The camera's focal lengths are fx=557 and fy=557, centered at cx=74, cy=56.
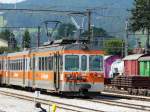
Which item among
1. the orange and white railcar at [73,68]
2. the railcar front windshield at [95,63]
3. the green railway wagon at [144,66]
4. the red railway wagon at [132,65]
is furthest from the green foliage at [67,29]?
the railcar front windshield at [95,63]

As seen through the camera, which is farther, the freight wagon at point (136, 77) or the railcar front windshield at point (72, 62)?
the freight wagon at point (136, 77)

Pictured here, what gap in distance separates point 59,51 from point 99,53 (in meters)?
2.19

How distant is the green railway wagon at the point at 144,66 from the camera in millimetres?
45662

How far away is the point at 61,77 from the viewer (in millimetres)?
30047

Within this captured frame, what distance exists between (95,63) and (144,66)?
683 inches

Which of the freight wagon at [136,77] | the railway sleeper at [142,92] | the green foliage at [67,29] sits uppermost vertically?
the green foliage at [67,29]

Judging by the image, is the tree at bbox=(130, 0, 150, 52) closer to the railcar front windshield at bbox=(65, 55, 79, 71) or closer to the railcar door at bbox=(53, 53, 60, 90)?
the railcar door at bbox=(53, 53, 60, 90)

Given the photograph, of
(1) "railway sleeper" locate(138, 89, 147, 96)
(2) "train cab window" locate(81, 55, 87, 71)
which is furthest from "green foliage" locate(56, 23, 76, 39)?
(2) "train cab window" locate(81, 55, 87, 71)

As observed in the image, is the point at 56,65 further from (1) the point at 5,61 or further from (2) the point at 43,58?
(1) the point at 5,61

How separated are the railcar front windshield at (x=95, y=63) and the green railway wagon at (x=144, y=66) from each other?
15.6m

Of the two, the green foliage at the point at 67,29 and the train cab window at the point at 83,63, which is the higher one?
the green foliage at the point at 67,29

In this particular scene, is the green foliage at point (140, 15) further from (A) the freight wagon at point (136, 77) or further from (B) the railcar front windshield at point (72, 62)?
(B) the railcar front windshield at point (72, 62)

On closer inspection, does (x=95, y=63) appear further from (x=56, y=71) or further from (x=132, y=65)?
(x=132, y=65)

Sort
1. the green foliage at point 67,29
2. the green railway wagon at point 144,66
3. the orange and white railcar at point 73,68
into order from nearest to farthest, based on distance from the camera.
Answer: the orange and white railcar at point 73,68 < the green railway wagon at point 144,66 < the green foliage at point 67,29
